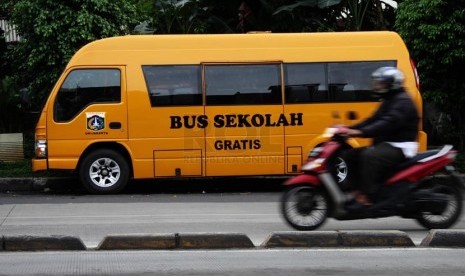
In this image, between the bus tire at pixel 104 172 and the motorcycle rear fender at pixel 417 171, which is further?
the bus tire at pixel 104 172

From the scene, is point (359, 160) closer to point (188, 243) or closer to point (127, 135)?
point (188, 243)

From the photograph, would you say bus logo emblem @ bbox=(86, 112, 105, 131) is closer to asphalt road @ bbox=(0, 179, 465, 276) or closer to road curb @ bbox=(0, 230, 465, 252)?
asphalt road @ bbox=(0, 179, 465, 276)

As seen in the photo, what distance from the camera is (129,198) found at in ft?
43.5

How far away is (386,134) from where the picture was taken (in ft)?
27.0

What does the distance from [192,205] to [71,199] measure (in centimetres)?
242

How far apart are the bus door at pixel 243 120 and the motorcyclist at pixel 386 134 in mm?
5328

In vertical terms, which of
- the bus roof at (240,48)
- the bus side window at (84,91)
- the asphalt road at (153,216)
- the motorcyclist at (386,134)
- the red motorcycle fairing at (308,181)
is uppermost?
the bus roof at (240,48)

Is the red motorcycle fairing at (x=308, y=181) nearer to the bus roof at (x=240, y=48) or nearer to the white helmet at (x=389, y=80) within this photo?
the white helmet at (x=389, y=80)

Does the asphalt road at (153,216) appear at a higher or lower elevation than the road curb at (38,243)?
lower

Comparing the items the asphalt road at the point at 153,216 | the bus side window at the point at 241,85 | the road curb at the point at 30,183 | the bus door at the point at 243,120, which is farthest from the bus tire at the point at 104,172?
the bus side window at the point at 241,85

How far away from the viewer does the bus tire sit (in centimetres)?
1357

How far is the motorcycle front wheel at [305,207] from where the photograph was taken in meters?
8.48

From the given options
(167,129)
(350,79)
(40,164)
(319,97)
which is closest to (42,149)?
(40,164)

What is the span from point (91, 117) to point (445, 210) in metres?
7.08
